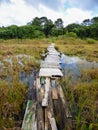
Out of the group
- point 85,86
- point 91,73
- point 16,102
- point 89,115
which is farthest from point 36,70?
point 89,115

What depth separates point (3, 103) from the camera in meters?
4.17

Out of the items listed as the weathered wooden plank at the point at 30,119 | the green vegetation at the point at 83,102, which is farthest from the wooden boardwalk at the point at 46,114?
the green vegetation at the point at 83,102

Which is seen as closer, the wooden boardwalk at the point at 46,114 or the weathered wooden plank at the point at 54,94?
the wooden boardwalk at the point at 46,114

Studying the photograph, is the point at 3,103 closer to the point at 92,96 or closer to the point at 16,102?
the point at 16,102

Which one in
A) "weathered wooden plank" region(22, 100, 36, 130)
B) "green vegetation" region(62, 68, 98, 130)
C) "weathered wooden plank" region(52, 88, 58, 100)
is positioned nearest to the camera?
"weathered wooden plank" region(22, 100, 36, 130)

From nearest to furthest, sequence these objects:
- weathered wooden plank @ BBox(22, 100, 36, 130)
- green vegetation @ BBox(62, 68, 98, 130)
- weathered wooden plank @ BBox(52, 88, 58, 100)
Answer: weathered wooden plank @ BBox(22, 100, 36, 130) < green vegetation @ BBox(62, 68, 98, 130) < weathered wooden plank @ BBox(52, 88, 58, 100)

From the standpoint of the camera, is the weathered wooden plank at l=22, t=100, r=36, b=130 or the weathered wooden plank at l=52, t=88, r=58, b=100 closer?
the weathered wooden plank at l=22, t=100, r=36, b=130

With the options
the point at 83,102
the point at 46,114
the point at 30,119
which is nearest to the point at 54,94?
the point at 83,102

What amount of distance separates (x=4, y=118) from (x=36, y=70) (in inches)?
167

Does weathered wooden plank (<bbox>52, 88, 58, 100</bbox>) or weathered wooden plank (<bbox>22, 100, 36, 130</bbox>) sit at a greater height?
weathered wooden plank (<bbox>22, 100, 36, 130</bbox>)

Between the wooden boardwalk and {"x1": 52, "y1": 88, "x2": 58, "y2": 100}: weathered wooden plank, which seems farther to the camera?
{"x1": 52, "y1": 88, "x2": 58, "y2": 100}: weathered wooden plank

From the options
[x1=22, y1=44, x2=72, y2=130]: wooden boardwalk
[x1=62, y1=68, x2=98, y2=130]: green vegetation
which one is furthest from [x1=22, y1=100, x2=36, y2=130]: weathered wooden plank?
[x1=62, y1=68, x2=98, y2=130]: green vegetation

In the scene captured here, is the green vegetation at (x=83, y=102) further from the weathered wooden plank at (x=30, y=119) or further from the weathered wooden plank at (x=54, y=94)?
the weathered wooden plank at (x=30, y=119)

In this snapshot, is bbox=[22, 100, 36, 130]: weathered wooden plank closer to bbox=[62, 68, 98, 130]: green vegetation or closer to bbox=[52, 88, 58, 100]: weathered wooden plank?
bbox=[62, 68, 98, 130]: green vegetation
